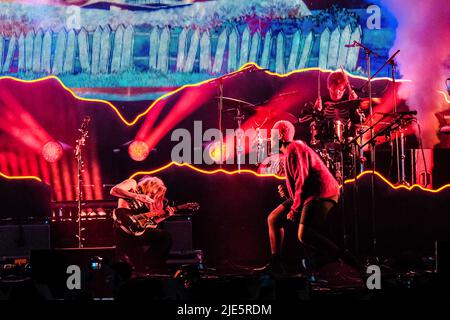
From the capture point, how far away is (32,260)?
6.04 metres

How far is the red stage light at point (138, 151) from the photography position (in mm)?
8547

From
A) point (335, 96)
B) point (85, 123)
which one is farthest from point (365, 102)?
point (85, 123)

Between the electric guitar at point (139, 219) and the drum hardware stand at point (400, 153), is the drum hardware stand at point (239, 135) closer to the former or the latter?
the electric guitar at point (139, 219)

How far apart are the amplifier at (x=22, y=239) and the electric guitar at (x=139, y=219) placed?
86cm

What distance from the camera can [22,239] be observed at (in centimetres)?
812

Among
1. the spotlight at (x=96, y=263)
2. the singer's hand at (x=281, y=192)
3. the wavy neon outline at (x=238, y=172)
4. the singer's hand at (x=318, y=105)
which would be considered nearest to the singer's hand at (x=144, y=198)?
the wavy neon outline at (x=238, y=172)

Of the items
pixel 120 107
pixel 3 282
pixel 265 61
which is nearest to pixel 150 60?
pixel 120 107

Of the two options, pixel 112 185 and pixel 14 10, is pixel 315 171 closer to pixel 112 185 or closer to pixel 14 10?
pixel 112 185

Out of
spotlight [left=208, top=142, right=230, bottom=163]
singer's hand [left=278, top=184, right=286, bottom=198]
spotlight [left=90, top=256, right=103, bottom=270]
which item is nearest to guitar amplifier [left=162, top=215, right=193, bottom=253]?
spotlight [left=208, top=142, right=230, bottom=163]

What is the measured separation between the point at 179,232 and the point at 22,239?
1825 millimetres

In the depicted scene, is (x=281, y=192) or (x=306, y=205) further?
(x=281, y=192)

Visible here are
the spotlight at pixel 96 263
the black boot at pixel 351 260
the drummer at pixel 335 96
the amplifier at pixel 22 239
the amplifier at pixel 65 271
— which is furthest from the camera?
the drummer at pixel 335 96

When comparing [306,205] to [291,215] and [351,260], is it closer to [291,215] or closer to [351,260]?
[291,215]

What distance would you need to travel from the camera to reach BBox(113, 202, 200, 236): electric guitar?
8.19 metres
